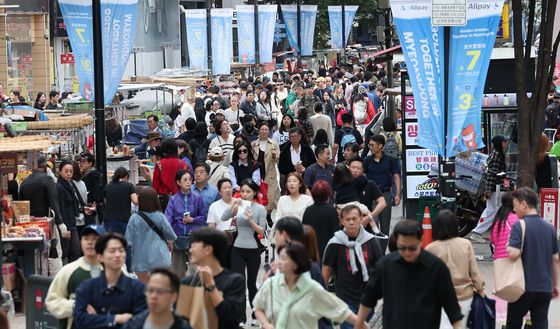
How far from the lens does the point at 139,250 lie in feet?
44.1

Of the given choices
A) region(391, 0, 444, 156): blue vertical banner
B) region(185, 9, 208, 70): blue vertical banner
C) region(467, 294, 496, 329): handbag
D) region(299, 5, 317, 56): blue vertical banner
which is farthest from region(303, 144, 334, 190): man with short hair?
region(299, 5, 317, 56): blue vertical banner

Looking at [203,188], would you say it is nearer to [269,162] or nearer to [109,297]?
[269,162]

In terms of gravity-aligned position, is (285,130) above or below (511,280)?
above

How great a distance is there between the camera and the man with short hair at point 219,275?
8797 mm

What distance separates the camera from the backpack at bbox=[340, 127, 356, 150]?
22852 mm

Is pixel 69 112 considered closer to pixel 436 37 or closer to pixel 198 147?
pixel 198 147

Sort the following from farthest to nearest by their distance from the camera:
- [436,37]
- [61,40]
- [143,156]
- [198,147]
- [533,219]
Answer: [61,40] < [143,156] < [198,147] < [436,37] < [533,219]

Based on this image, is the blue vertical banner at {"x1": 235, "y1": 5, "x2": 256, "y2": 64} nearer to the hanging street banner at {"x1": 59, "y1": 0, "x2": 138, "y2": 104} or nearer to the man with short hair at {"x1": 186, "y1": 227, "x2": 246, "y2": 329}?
the hanging street banner at {"x1": 59, "y1": 0, "x2": 138, "y2": 104}

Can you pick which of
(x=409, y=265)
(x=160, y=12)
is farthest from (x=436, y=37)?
(x=160, y=12)

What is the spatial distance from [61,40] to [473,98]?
121 feet

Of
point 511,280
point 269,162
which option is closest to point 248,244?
point 511,280

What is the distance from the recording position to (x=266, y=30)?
167 ft

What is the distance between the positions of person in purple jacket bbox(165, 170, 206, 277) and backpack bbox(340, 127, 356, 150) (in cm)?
791

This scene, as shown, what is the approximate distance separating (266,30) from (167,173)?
3403 centimetres
